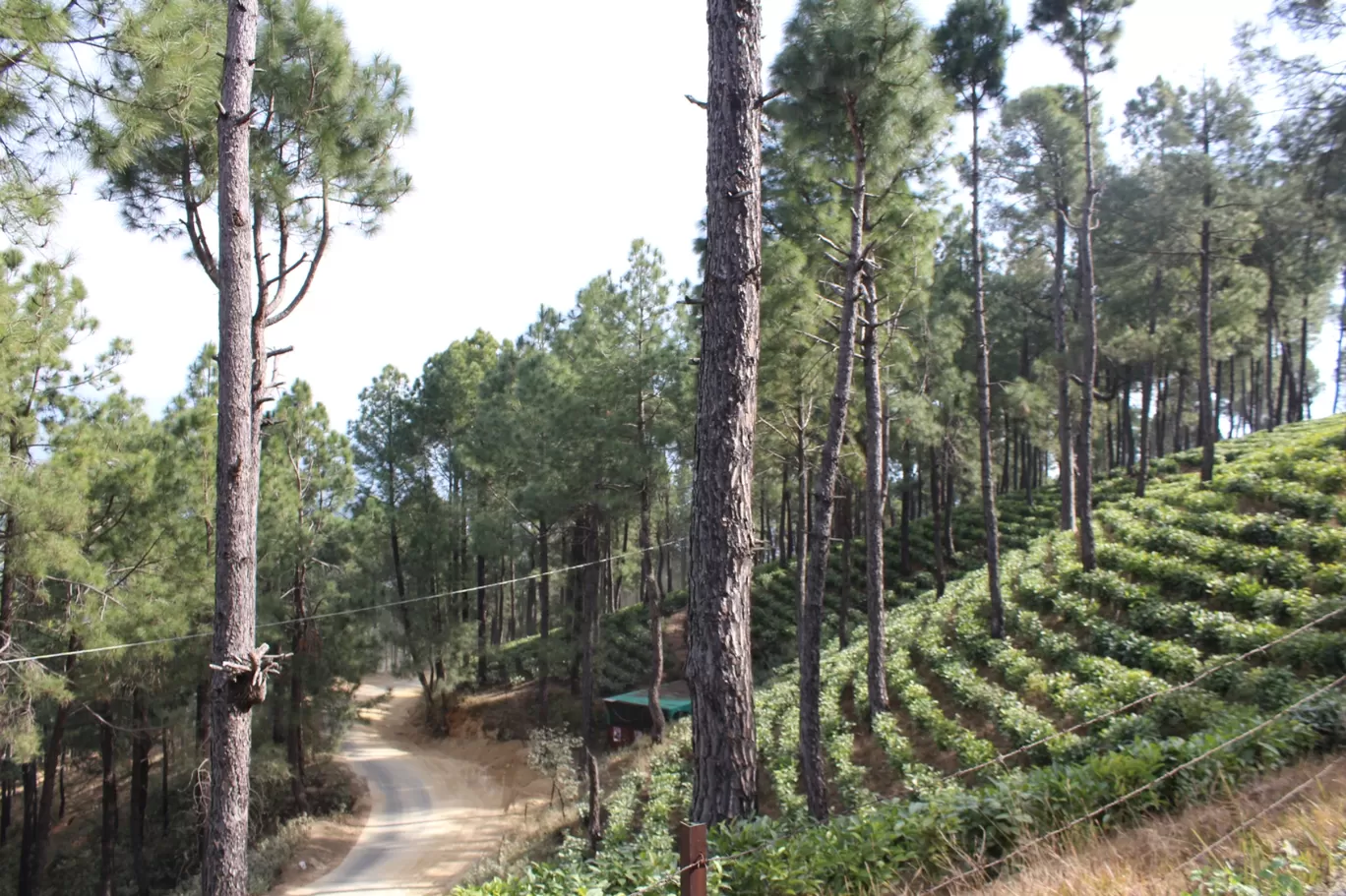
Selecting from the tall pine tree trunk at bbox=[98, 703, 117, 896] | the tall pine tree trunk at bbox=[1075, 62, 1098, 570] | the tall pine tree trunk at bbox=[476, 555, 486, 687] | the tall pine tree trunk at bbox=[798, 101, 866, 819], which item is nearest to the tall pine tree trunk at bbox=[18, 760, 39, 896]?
the tall pine tree trunk at bbox=[98, 703, 117, 896]

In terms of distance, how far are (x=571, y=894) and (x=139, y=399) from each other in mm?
15618

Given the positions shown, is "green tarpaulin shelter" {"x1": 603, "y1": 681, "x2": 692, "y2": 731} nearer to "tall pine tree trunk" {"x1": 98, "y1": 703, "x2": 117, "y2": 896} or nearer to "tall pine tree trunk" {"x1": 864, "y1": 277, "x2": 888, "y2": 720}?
"tall pine tree trunk" {"x1": 864, "y1": 277, "x2": 888, "y2": 720}

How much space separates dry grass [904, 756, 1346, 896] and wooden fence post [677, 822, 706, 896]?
1420mm

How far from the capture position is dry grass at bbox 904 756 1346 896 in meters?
3.48

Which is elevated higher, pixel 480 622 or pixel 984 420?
pixel 984 420

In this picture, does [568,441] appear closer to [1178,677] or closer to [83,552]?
[83,552]

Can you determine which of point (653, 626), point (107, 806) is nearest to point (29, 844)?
point (107, 806)

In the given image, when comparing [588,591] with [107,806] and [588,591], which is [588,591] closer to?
[588,591]

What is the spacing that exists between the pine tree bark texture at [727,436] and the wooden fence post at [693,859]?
1792 millimetres

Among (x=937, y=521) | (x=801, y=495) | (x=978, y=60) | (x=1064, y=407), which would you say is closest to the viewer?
(x=978, y=60)

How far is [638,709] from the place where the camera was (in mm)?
22625

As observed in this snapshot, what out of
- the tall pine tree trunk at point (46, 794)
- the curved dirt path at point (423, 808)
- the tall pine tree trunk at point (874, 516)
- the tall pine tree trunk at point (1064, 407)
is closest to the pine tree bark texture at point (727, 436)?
the tall pine tree trunk at point (874, 516)

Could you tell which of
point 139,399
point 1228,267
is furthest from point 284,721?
point 1228,267

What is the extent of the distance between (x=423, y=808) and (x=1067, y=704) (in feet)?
53.3
